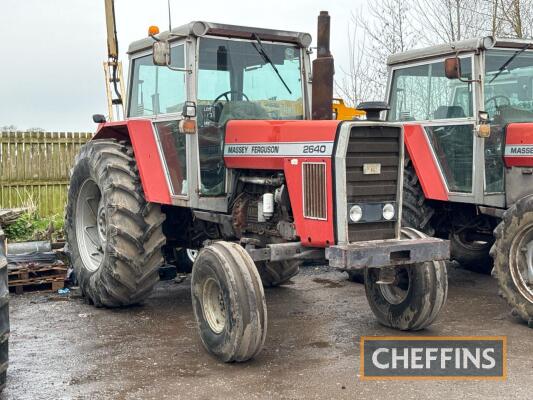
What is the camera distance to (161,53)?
20.0ft

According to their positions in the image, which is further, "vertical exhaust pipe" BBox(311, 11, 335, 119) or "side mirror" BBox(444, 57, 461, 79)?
"side mirror" BBox(444, 57, 461, 79)

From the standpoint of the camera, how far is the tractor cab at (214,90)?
645 cm

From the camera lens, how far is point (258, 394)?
15.9 feet

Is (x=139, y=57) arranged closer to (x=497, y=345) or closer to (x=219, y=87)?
(x=219, y=87)

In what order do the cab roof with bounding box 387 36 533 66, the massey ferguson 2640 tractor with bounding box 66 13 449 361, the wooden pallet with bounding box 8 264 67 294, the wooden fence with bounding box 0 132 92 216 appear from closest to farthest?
the massey ferguson 2640 tractor with bounding box 66 13 449 361, the cab roof with bounding box 387 36 533 66, the wooden pallet with bounding box 8 264 67 294, the wooden fence with bounding box 0 132 92 216

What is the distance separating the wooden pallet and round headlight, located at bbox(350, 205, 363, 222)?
4045 mm

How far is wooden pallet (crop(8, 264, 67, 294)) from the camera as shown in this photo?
319 inches

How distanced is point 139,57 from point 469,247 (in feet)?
14.9

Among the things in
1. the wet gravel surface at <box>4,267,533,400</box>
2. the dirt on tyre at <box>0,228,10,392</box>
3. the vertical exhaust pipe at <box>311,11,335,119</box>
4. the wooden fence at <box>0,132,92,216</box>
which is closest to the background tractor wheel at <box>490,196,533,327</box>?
the wet gravel surface at <box>4,267,533,400</box>

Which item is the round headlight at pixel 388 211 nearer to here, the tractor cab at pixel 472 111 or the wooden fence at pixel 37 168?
the tractor cab at pixel 472 111

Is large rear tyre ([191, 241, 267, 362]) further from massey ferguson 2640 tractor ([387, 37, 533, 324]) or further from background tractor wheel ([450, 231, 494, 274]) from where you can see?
background tractor wheel ([450, 231, 494, 274])

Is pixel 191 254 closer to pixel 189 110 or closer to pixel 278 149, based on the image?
pixel 189 110

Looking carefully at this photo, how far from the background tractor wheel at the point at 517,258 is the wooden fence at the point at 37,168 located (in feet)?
30.9

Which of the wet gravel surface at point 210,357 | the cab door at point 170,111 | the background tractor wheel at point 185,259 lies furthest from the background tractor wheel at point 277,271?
the cab door at point 170,111
